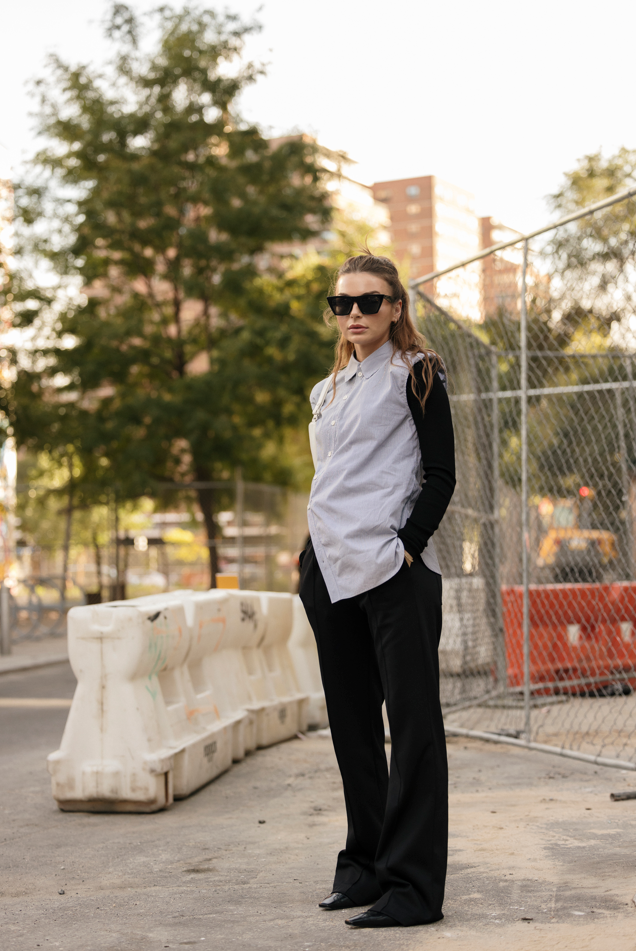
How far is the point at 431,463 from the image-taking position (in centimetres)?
350

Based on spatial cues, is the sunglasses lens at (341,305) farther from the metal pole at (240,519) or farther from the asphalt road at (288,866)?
the metal pole at (240,519)

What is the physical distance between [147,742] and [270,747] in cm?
208

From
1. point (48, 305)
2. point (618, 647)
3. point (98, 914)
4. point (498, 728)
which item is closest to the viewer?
point (98, 914)

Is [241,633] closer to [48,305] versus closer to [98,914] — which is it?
[98,914]

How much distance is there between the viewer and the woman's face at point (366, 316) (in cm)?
365

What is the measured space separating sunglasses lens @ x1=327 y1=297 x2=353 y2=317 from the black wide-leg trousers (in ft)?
2.55

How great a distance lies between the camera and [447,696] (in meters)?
9.40

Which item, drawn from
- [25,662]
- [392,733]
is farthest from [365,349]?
[25,662]

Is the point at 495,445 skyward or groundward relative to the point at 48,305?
groundward

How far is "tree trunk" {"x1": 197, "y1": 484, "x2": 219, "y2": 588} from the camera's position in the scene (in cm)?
2075

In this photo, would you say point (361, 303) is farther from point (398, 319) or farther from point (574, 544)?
point (574, 544)

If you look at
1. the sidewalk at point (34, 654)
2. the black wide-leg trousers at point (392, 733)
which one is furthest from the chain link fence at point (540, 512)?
the sidewalk at point (34, 654)

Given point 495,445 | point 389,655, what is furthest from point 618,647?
point 389,655

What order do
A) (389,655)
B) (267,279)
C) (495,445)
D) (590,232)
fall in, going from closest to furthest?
1. (389,655)
2. (495,445)
3. (590,232)
4. (267,279)
